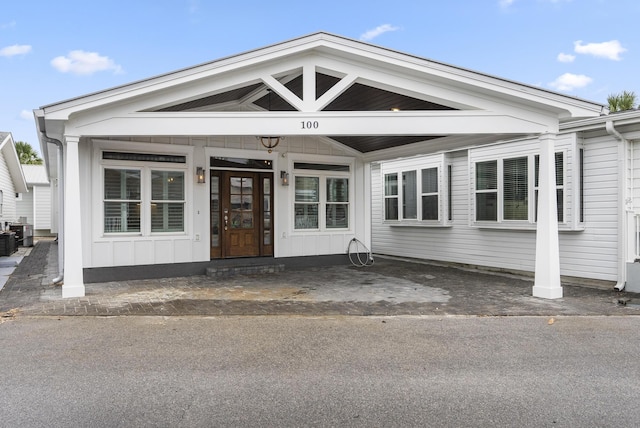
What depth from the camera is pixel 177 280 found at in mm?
8281

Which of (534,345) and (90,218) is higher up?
(90,218)

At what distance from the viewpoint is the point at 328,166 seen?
34.7 feet

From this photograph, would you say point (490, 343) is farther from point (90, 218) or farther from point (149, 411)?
point (90, 218)

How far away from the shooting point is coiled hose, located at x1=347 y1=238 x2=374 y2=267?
1087 cm

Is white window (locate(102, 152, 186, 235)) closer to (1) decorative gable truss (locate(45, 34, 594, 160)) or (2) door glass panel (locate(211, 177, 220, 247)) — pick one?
(2) door glass panel (locate(211, 177, 220, 247))

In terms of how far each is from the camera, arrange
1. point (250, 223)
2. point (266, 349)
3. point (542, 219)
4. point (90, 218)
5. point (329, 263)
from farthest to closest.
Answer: point (329, 263)
point (250, 223)
point (90, 218)
point (542, 219)
point (266, 349)

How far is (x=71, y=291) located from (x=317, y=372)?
4.73 meters

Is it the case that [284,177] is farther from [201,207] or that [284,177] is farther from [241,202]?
[201,207]

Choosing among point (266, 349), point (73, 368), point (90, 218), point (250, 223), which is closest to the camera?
point (73, 368)

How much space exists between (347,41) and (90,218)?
5.47 m

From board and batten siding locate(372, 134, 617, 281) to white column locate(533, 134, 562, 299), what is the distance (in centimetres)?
151

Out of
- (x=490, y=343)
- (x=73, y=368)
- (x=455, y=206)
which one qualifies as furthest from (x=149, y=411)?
(x=455, y=206)

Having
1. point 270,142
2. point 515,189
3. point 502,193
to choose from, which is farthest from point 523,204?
point 270,142

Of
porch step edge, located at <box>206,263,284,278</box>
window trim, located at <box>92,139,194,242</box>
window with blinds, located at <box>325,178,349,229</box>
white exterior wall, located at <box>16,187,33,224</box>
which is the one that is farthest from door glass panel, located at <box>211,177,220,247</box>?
white exterior wall, located at <box>16,187,33,224</box>
